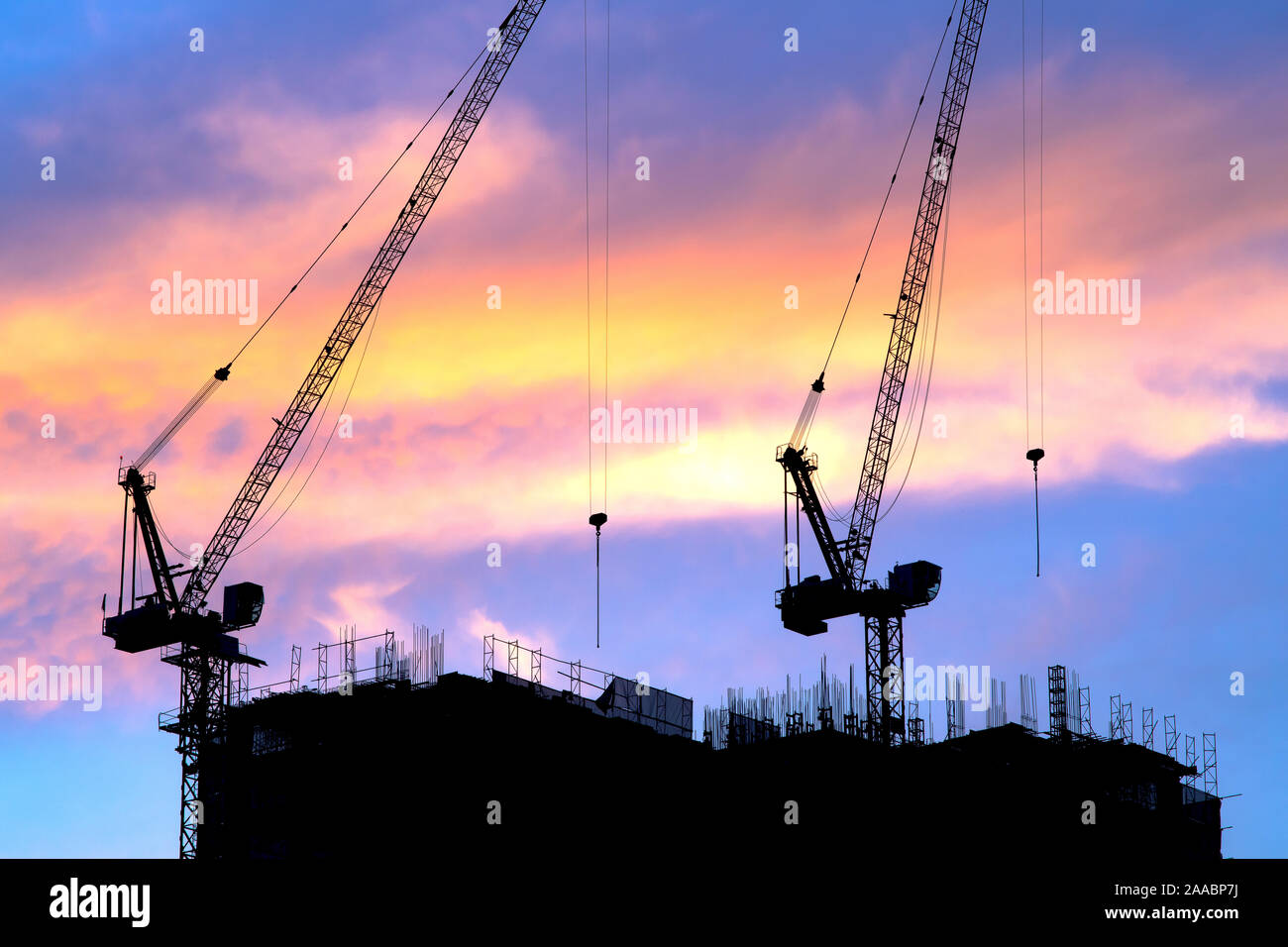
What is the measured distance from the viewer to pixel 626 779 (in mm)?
135375

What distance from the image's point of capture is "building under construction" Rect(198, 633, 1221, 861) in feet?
420

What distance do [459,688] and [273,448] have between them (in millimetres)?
50880

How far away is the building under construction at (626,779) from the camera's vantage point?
128 metres

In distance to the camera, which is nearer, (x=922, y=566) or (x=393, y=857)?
(x=393, y=857)

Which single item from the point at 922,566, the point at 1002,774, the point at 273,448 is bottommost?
the point at 1002,774
